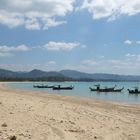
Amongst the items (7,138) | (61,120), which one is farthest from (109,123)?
(7,138)

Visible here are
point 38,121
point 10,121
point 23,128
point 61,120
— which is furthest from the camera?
point 61,120

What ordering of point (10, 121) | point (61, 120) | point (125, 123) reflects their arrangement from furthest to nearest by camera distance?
1. point (125, 123)
2. point (61, 120)
3. point (10, 121)

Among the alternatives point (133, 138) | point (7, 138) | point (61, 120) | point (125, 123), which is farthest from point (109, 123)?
point (7, 138)

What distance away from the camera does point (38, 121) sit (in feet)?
38.5

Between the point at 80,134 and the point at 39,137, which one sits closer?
the point at 39,137

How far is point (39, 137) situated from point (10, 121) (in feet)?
6.49

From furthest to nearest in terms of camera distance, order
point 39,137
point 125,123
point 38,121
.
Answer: point 125,123 < point 38,121 < point 39,137

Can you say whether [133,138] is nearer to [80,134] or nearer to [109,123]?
[80,134]

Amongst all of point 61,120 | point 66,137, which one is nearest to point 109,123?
point 61,120

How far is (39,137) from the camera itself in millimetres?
9375

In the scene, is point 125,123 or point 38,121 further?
point 125,123

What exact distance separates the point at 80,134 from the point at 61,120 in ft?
7.48

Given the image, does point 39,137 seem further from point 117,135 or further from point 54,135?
point 117,135

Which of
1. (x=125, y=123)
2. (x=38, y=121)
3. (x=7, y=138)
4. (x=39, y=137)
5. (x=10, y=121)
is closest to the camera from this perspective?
(x=7, y=138)
